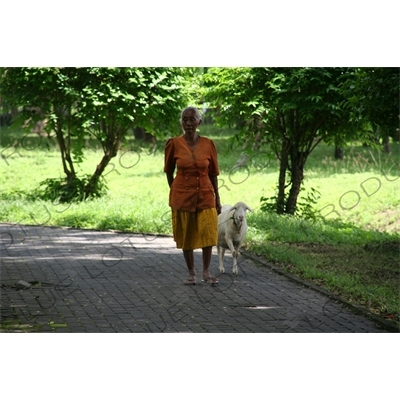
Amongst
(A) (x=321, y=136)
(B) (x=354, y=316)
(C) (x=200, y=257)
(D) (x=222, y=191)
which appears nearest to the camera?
(B) (x=354, y=316)

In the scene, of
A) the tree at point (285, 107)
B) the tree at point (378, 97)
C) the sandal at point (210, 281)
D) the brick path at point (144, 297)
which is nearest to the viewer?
the brick path at point (144, 297)

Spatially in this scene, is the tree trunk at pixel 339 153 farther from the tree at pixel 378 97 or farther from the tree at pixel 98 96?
the tree at pixel 378 97

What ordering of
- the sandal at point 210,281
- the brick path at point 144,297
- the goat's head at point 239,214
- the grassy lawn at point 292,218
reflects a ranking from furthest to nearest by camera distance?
the grassy lawn at point 292,218 → the goat's head at point 239,214 → the sandal at point 210,281 → the brick path at point 144,297

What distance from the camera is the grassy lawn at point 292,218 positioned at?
31.5ft

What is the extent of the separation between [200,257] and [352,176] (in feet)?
27.5

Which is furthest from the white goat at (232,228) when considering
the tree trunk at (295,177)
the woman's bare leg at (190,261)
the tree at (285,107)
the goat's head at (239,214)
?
the tree trunk at (295,177)

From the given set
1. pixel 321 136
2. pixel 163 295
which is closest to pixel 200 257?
pixel 163 295

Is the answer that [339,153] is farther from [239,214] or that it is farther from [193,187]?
[193,187]

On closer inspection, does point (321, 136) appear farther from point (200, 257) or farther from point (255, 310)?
point (255, 310)

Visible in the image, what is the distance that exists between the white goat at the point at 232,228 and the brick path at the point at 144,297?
0.31 meters

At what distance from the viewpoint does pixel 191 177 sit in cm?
831

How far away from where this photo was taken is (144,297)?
8.20 meters

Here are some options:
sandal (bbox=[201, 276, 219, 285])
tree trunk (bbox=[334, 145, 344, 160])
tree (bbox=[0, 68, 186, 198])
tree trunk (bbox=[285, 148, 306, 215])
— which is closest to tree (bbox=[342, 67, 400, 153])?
sandal (bbox=[201, 276, 219, 285])

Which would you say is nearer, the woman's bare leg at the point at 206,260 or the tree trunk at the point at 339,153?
the woman's bare leg at the point at 206,260
